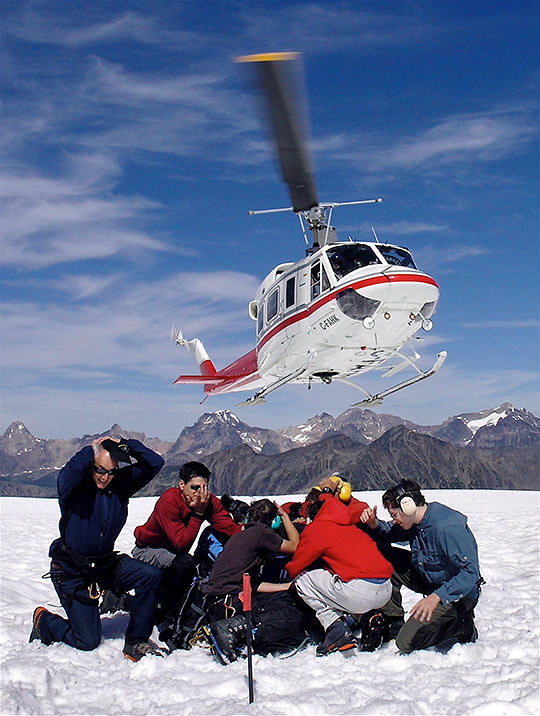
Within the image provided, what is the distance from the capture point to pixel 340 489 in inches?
272

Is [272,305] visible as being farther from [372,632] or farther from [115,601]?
[372,632]

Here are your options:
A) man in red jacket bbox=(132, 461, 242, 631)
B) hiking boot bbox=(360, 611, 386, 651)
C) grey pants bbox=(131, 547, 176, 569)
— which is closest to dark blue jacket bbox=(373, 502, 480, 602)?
hiking boot bbox=(360, 611, 386, 651)

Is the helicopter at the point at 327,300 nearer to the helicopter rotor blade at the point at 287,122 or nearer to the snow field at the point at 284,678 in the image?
the helicopter rotor blade at the point at 287,122

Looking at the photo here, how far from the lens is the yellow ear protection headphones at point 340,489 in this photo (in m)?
6.78

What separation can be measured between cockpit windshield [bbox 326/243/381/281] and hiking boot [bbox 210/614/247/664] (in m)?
8.63

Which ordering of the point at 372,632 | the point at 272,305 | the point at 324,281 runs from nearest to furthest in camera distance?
the point at 372,632 < the point at 324,281 < the point at 272,305

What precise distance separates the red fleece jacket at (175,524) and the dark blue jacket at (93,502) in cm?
53

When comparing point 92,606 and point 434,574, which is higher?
point 434,574

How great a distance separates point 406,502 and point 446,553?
19.7 inches

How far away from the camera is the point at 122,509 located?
4910 mm

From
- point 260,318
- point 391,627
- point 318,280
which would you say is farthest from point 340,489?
Result: point 260,318

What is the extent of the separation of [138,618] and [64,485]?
1.19 metres

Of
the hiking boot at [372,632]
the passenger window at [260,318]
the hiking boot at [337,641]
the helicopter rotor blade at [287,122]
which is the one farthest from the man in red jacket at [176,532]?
the passenger window at [260,318]

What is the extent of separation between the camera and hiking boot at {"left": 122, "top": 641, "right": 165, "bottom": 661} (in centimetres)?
458
